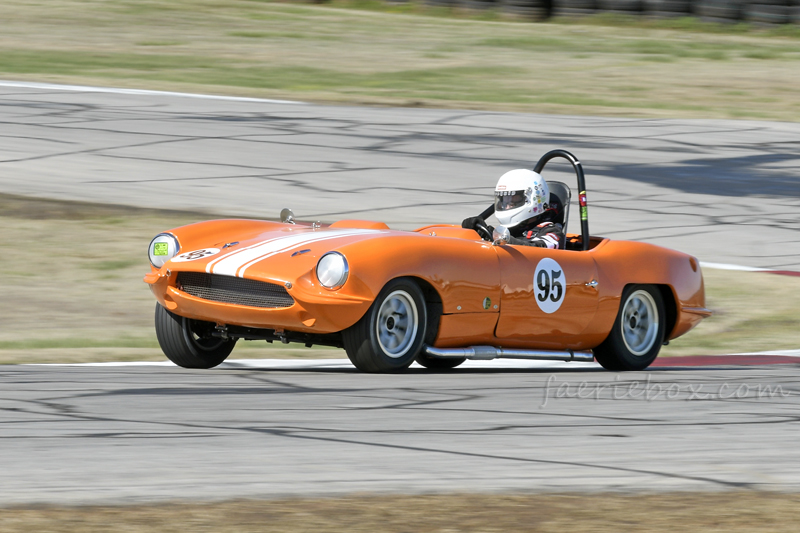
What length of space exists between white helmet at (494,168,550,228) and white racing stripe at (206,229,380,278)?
1.10 m

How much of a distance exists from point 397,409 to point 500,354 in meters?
1.76

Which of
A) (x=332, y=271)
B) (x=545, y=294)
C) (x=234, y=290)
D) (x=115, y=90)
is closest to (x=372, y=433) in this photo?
(x=332, y=271)

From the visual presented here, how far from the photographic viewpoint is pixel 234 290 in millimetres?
6922

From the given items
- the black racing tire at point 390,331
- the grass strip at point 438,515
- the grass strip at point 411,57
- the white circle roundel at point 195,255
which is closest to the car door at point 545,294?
the black racing tire at point 390,331

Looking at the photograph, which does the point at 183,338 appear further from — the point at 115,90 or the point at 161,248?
the point at 115,90

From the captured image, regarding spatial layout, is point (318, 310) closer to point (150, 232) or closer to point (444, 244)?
point (444, 244)

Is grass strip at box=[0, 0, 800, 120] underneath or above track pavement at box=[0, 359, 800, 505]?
above

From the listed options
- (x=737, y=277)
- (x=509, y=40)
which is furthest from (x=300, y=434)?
(x=509, y=40)

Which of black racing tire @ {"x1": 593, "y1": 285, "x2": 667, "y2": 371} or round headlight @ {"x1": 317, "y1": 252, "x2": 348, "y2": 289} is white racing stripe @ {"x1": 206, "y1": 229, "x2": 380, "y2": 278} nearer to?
round headlight @ {"x1": 317, "y1": 252, "x2": 348, "y2": 289}

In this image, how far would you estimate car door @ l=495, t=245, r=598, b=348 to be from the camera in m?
7.49

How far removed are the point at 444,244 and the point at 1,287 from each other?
13.9 ft

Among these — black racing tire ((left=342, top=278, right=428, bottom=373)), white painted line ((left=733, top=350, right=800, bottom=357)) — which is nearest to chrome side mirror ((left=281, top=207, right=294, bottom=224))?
black racing tire ((left=342, top=278, right=428, bottom=373))

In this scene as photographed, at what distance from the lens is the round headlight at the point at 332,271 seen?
263 inches

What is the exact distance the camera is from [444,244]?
7.21m
